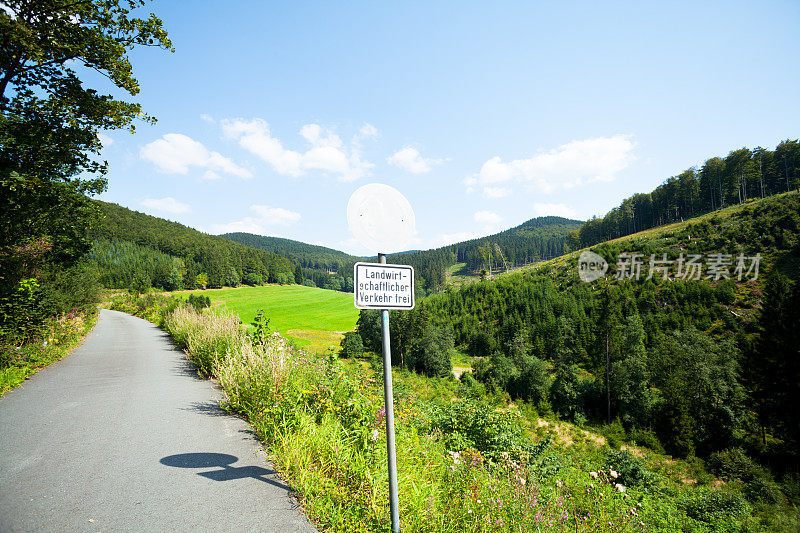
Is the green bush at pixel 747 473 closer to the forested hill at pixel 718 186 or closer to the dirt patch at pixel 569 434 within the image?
the dirt patch at pixel 569 434

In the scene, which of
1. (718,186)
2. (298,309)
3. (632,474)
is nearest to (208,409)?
(632,474)

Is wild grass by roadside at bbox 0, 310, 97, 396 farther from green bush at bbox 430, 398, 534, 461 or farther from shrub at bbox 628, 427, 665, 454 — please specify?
shrub at bbox 628, 427, 665, 454

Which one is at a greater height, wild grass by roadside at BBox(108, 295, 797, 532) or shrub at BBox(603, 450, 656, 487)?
wild grass by roadside at BBox(108, 295, 797, 532)

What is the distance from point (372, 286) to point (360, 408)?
2.59 m

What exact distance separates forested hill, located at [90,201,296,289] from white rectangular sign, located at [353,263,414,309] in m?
113

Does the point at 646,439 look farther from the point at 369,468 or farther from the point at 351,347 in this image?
the point at 369,468

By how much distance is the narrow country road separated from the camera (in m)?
2.82

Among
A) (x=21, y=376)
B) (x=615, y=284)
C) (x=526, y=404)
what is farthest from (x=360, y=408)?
(x=615, y=284)

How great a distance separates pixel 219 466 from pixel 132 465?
1.05 metres

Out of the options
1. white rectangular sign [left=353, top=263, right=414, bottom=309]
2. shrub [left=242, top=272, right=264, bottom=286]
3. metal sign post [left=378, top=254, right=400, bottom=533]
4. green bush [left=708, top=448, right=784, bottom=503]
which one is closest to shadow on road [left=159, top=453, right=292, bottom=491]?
metal sign post [left=378, top=254, right=400, bottom=533]

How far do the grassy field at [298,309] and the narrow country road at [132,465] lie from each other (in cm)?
5274

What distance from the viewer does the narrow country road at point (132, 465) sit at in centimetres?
282

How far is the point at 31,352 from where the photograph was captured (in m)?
8.23

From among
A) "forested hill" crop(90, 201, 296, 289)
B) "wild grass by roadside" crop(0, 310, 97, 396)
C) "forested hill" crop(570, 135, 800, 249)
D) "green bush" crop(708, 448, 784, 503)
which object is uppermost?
"forested hill" crop(570, 135, 800, 249)
